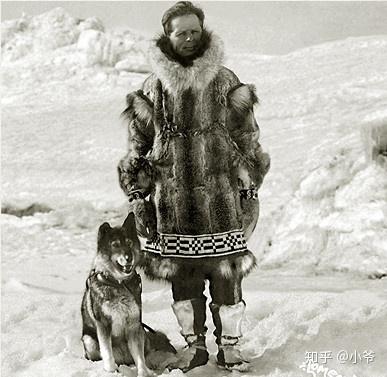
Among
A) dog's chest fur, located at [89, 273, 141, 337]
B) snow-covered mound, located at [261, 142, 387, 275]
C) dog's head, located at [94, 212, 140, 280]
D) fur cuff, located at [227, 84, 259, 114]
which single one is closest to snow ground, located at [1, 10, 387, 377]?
snow-covered mound, located at [261, 142, 387, 275]

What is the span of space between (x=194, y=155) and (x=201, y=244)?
0.24m

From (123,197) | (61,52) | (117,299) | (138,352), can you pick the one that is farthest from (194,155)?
(61,52)

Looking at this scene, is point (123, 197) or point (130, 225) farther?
point (123, 197)

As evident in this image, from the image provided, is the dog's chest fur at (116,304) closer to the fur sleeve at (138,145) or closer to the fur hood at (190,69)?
the fur sleeve at (138,145)

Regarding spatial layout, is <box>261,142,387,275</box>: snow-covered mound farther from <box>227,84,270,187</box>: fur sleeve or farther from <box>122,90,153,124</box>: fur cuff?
<box>122,90,153,124</box>: fur cuff

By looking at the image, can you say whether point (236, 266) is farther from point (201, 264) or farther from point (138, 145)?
point (138, 145)

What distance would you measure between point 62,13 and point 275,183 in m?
1.07

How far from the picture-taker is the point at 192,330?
5.57 ft

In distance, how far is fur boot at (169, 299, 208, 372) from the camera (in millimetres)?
1680

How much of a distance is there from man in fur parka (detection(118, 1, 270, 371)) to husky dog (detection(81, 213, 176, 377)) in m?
0.08

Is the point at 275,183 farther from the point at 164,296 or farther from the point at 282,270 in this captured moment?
the point at 164,296

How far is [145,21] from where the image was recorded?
2.27m

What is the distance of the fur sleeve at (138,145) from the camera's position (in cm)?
165

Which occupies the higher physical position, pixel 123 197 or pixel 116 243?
pixel 123 197
